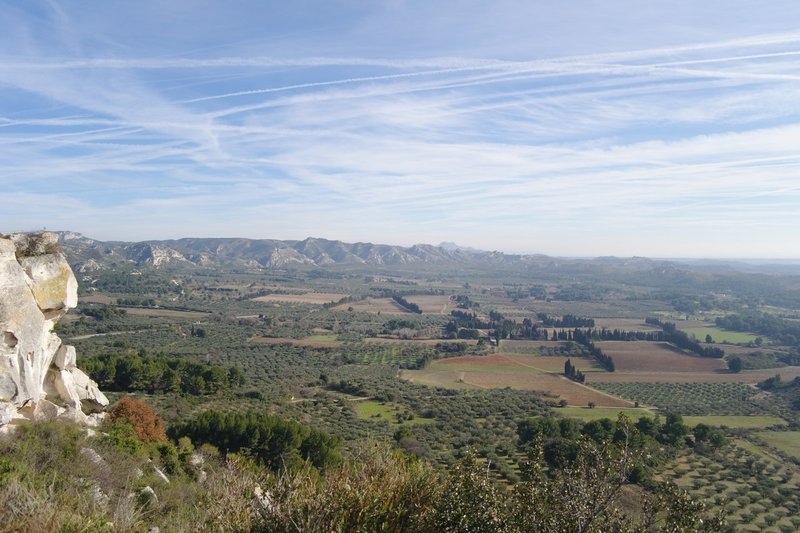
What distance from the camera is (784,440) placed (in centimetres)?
4362

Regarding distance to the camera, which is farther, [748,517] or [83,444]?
[748,517]

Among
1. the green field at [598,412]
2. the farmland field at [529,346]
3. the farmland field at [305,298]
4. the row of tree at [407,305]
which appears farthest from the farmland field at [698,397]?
the farmland field at [305,298]

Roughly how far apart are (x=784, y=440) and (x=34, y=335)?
54414 mm

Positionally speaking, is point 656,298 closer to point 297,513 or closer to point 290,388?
point 290,388

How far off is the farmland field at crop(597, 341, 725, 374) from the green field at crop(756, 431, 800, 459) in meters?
26.6

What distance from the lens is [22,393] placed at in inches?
750

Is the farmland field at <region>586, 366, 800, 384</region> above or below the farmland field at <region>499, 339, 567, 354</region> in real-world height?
above

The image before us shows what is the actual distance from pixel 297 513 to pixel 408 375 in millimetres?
57442

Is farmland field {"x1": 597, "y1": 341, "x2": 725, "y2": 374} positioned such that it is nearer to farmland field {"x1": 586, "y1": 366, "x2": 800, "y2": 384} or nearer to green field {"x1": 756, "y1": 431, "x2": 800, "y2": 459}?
farmland field {"x1": 586, "y1": 366, "x2": 800, "y2": 384}

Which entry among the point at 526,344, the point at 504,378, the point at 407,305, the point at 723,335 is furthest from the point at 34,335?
the point at 407,305

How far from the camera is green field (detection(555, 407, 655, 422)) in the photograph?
48.3 meters

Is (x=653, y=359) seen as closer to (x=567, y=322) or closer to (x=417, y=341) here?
(x=417, y=341)

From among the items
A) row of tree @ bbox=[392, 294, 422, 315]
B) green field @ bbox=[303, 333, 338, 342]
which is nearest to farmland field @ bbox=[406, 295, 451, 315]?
row of tree @ bbox=[392, 294, 422, 315]

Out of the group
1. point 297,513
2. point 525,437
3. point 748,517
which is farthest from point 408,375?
point 297,513
